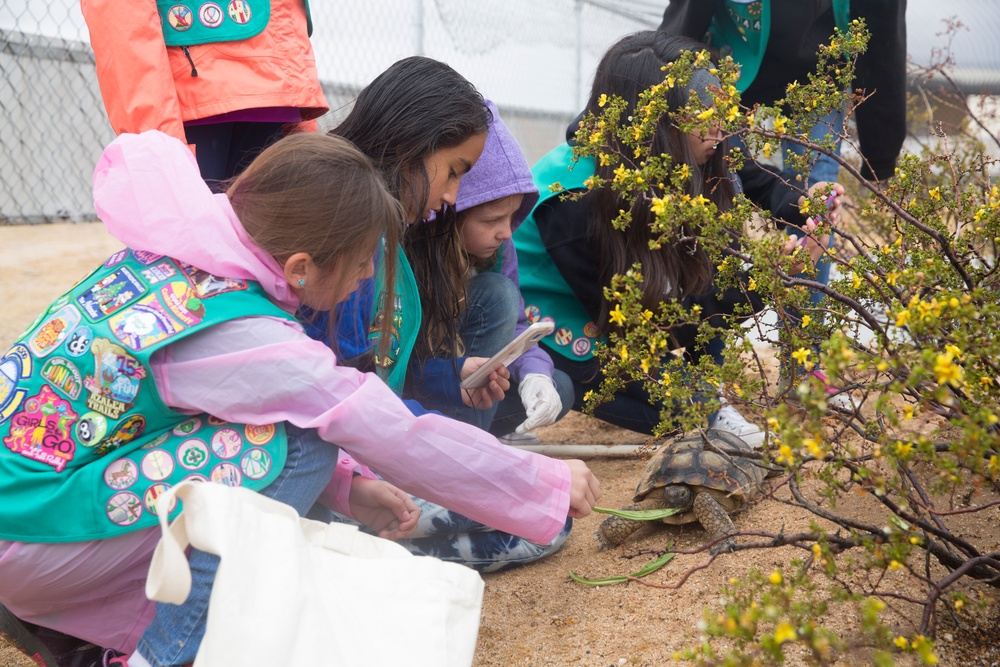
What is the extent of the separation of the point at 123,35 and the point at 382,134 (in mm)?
664

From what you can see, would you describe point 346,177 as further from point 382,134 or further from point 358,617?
point 358,617

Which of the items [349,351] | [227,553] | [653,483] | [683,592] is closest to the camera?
[227,553]

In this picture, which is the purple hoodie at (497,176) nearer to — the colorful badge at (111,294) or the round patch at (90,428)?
the colorful badge at (111,294)

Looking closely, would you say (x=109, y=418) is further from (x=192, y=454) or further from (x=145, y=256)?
(x=145, y=256)

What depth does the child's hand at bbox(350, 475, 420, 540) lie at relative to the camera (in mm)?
1757

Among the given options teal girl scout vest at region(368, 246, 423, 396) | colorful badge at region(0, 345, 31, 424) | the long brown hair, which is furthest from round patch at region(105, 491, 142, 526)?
teal girl scout vest at region(368, 246, 423, 396)

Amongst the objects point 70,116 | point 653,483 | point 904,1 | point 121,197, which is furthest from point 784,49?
point 70,116

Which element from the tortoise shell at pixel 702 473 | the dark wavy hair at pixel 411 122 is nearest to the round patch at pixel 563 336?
the tortoise shell at pixel 702 473

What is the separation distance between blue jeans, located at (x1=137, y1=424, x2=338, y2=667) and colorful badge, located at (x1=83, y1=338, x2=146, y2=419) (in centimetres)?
26

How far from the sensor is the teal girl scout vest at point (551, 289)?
102 inches

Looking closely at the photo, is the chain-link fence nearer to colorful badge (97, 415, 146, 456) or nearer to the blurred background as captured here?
the blurred background

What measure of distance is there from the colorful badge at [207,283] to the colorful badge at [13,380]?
0.29 m

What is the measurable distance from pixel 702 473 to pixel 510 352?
2.02ft

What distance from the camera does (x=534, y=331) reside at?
1.82 m
